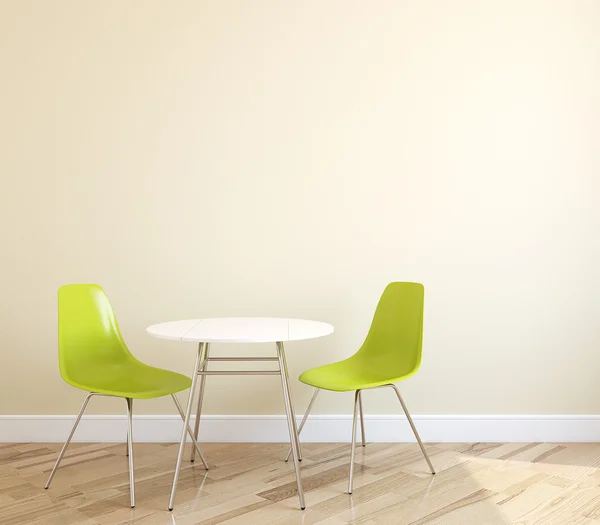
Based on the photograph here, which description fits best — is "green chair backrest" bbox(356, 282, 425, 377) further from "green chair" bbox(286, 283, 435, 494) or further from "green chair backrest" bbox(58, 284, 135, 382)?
"green chair backrest" bbox(58, 284, 135, 382)

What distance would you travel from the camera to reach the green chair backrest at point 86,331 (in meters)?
2.91

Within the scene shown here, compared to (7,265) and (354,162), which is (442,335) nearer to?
(354,162)

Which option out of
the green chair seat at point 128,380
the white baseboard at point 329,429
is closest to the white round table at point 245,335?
the green chair seat at point 128,380

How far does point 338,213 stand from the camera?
3.49 meters

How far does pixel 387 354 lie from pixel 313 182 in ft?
3.30

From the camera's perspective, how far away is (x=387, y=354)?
10.4ft

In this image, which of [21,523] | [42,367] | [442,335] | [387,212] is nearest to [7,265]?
[42,367]

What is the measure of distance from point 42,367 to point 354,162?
204 cm

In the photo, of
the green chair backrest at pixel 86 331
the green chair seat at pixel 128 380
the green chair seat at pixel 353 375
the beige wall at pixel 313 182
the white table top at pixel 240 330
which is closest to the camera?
the white table top at pixel 240 330

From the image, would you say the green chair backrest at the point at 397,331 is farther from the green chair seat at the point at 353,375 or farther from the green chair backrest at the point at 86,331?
the green chair backrest at the point at 86,331

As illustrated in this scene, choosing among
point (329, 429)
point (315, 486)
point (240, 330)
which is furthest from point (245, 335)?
point (329, 429)

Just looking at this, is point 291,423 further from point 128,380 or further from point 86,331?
point 86,331

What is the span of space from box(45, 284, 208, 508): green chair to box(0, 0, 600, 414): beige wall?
1.35ft

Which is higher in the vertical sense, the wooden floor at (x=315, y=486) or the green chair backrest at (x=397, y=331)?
the green chair backrest at (x=397, y=331)
